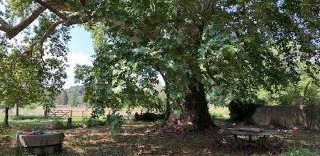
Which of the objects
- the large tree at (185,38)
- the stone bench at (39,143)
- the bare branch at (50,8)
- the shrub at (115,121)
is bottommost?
the stone bench at (39,143)

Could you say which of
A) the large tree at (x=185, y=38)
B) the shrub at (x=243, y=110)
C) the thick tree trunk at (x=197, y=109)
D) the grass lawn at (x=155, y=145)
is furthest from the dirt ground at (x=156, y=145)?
the shrub at (x=243, y=110)

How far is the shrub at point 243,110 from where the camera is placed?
1079 inches

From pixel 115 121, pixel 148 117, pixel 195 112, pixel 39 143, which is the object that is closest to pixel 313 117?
pixel 195 112

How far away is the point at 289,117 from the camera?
23578 millimetres

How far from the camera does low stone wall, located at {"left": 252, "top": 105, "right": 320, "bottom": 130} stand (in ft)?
72.0

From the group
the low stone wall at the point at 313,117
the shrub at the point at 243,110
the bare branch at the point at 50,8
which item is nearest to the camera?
the bare branch at the point at 50,8

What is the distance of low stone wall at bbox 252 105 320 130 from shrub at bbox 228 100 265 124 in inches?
20.4

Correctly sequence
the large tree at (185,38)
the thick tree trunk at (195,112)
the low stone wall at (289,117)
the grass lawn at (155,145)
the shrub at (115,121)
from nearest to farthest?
the shrub at (115,121) < the large tree at (185,38) < the grass lawn at (155,145) < the thick tree trunk at (195,112) < the low stone wall at (289,117)

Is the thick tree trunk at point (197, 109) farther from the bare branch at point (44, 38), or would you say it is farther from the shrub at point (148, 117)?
the shrub at point (148, 117)

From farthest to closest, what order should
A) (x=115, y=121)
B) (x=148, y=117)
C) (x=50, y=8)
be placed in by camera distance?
1. (x=148, y=117)
2. (x=50, y=8)
3. (x=115, y=121)

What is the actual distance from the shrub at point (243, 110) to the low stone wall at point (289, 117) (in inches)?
20.4

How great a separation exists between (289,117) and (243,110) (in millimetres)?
4566

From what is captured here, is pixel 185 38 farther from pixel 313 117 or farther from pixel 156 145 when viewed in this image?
pixel 313 117

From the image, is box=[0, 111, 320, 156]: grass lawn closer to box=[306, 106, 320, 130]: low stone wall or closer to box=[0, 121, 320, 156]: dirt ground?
box=[0, 121, 320, 156]: dirt ground
